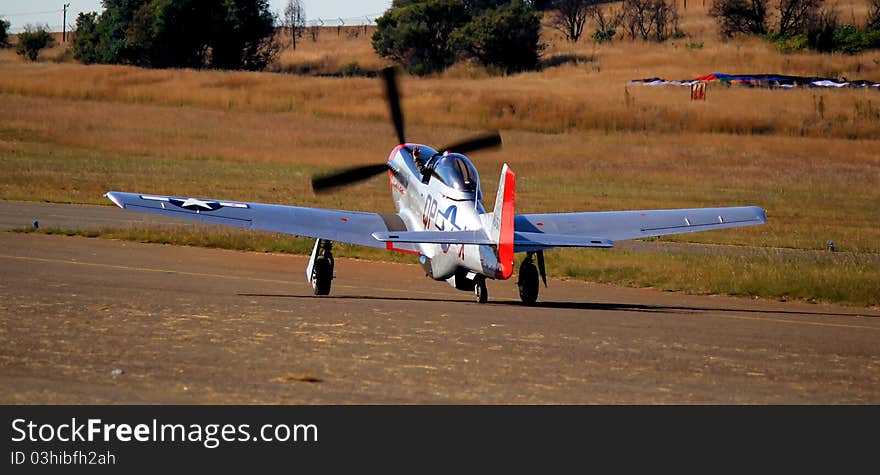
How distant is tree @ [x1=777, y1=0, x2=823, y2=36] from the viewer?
103062mm

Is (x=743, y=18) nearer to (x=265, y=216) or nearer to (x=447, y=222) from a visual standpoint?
(x=265, y=216)

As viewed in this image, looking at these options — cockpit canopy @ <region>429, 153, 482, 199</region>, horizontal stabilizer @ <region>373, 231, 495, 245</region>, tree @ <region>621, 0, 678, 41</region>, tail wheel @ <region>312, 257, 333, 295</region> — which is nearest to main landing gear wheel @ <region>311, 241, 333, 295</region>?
tail wheel @ <region>312, 257, 333, 295</region>

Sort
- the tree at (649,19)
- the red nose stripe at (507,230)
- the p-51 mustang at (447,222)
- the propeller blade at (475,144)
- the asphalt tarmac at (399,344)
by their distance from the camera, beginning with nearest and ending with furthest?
1. the asphalt tarmac at (399,344)
2. the red nose stripe at (507,230)
3. the p-51 mustang at (447,222)
4. the propeller blade at (475,144)
5. the tree at (649,19)

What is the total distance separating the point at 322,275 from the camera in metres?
20.8

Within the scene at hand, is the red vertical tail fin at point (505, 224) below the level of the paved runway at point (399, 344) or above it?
above

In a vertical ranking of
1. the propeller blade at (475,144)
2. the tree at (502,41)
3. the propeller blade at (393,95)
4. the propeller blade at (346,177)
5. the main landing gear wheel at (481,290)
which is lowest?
the main landing gear wheel at (481,290)

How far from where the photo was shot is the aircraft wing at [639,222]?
69.5 ft

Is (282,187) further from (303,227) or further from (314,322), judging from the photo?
(314,322)

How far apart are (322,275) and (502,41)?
8305 cm

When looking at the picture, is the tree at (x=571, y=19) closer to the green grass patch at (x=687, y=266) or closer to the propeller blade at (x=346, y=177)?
the green grass patch at (x=687, y=266)

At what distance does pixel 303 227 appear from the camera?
20562 millimetres

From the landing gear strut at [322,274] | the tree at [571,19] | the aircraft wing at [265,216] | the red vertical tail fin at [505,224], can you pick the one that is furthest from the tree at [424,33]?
the red vertical tail fin at [505,224]

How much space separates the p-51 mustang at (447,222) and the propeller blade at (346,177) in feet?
0.06
